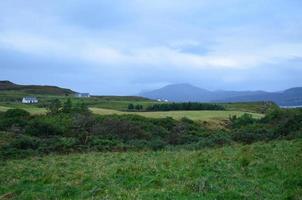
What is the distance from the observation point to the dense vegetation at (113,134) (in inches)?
1497

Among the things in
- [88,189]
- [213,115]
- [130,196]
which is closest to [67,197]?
[88,189]

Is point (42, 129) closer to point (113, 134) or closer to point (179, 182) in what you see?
point (113, 134)

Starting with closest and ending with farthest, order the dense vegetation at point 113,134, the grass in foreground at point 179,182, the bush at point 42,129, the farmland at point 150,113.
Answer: the grass in foreground at point 179,182, the dense vegetation at point 113,134, the bush at point 42,129, the farmland at point 150,113

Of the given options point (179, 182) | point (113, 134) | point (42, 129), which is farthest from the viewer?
point (42, 129)

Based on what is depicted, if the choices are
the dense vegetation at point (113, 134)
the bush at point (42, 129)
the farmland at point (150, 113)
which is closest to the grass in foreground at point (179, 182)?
the dense vegetation at point (113, 134)

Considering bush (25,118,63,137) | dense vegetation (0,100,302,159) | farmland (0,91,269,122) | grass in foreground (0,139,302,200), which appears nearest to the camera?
grass in foreground (0,139,302,200)

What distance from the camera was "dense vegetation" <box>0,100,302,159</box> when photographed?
38.0 metres

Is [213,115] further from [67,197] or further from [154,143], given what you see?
[67,197]

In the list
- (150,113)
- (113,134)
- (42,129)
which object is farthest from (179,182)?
(150,113)

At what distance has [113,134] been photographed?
4816cm

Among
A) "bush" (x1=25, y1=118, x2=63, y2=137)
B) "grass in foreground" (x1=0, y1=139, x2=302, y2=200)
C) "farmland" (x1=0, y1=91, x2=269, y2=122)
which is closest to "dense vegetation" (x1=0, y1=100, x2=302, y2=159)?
"bush" (x1=25, y1=118, x2=63, y2=137)

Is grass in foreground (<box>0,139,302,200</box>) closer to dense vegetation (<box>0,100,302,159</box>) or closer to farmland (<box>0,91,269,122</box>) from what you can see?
dense vegetation (<box>0,100,302,159</box>)

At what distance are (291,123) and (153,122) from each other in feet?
63.5

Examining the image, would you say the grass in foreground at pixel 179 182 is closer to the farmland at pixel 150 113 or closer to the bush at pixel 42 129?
the bush at pixel 42 129
